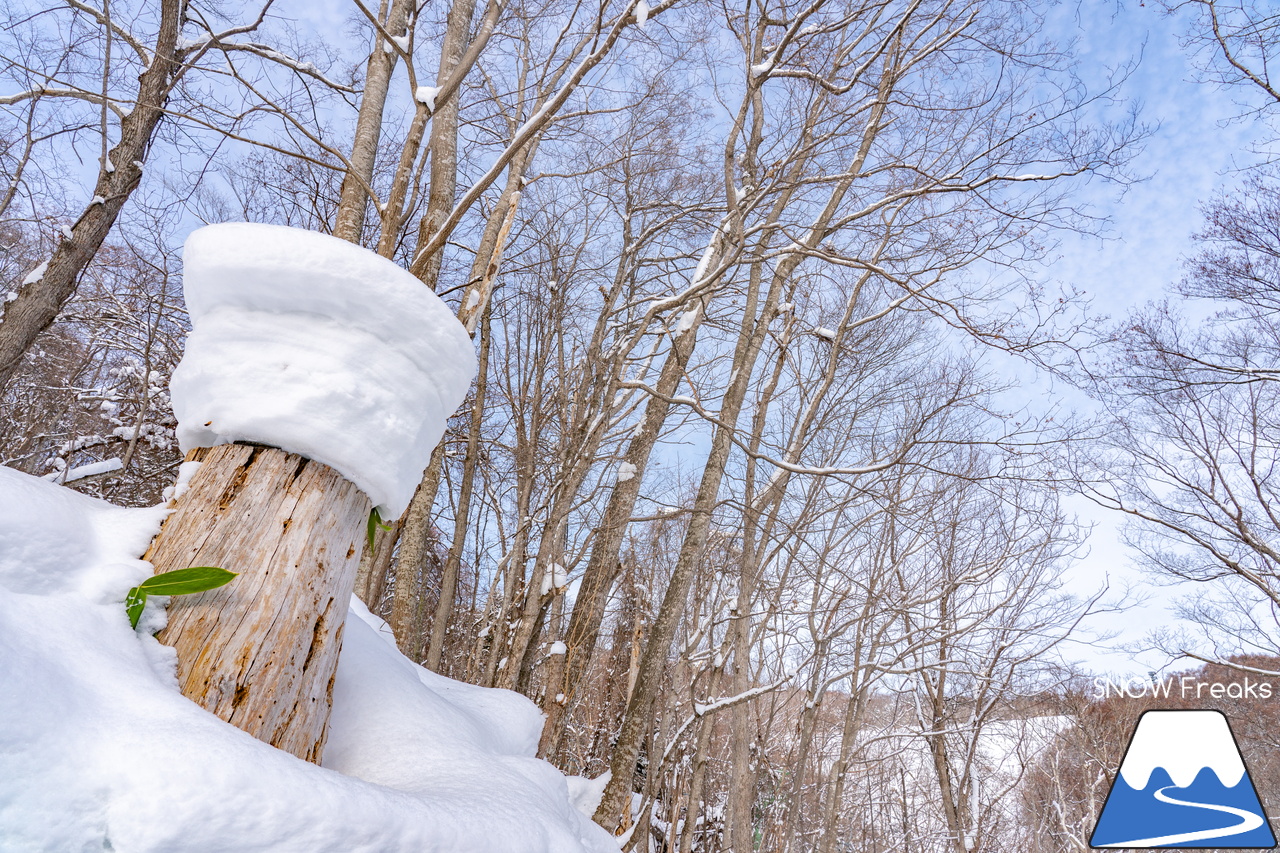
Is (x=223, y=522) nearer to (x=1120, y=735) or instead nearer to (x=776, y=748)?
(x=776, y=748)

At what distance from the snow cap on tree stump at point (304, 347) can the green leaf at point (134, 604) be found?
1.11 feet

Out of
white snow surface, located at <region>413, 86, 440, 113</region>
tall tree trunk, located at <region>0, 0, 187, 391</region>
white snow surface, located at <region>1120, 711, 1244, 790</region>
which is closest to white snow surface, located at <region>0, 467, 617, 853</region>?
white snow surface, located at <region>413, 86, 440, 113</region>

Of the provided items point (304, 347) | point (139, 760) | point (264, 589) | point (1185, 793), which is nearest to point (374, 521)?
point (264, 589)

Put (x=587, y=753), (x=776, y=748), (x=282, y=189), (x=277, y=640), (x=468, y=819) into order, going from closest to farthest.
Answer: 1. (x=468, y=819)
2. (x=277, y=640)
3. (x=282, y=189)
4. (x=587, y=753)
5. (x=776, y=748)

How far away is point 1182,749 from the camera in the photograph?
28.1 ft

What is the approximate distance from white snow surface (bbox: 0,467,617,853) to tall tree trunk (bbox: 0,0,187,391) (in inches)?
146

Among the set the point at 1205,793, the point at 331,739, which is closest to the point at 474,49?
the point at 331,739

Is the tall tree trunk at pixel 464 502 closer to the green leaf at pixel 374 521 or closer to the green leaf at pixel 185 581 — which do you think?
the green leaf at pixel 374 521

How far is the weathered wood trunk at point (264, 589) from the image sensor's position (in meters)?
1.12

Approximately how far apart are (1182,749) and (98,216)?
12541 mm

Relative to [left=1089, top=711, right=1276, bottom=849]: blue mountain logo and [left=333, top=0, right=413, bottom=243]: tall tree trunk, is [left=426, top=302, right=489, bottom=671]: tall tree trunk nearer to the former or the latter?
[left=333, top=0, right=413, bottom=243]: tall tree trunk

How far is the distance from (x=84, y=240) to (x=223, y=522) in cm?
403

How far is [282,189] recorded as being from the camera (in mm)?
6289

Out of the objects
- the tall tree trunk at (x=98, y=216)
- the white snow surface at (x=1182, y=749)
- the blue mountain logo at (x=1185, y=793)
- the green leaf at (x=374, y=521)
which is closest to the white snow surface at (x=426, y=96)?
the green leaf at (x=374, y=521)
